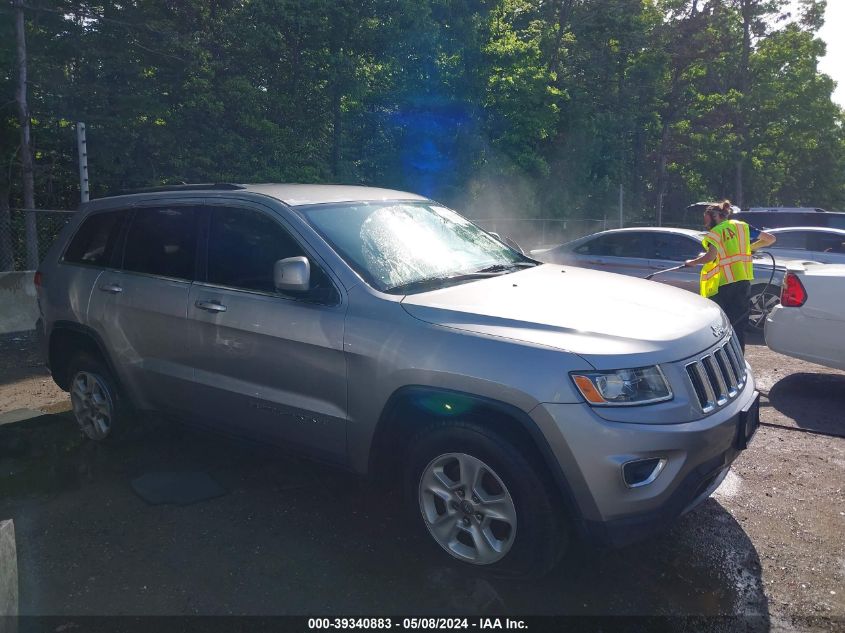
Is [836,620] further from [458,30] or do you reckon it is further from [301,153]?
[458,30]

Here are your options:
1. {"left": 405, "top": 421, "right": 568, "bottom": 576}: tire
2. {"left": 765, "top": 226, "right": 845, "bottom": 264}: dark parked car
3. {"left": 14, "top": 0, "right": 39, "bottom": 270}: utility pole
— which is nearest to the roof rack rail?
{"left": 405, "top": 421, "right": 568, "bottom": 576}: tire

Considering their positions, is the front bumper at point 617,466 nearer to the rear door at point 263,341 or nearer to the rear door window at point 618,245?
the rear door at point 263,341

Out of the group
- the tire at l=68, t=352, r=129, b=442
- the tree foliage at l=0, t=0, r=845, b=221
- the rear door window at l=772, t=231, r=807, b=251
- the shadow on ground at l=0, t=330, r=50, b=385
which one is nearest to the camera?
the tire at l=68, t=352, r=129, b=442

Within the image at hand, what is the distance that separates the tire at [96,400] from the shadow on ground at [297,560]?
48cm

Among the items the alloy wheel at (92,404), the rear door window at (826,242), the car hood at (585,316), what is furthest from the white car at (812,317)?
the alloy wheel at (92,404)

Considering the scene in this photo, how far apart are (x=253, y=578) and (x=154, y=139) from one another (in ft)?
50.3

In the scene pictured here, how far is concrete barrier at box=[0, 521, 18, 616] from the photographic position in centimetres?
264

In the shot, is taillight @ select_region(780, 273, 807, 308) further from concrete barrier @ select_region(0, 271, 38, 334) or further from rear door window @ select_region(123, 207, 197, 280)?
concrete barrier @ select_region(0, 271, 38, 334)

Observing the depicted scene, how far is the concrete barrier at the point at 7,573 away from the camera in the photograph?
2.64 meters

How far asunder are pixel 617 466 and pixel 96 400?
397cm

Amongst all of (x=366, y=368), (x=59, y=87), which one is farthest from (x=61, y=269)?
(x=59, y=87)

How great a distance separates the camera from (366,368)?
3529mm

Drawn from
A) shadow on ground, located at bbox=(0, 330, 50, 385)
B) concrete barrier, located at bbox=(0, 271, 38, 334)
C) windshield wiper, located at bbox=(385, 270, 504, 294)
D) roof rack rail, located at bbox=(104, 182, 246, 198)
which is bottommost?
shadow on ground, located at bbox=(0, 330, 50, 385)

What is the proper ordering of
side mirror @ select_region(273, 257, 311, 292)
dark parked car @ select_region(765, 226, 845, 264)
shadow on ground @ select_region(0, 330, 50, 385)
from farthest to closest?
dark parked car @ select_region(765, 226, 845, 264), shadow on ground @ select_region(0, 330, 50, 385), side mirror @ select_region(273, 257, 311, 292)
